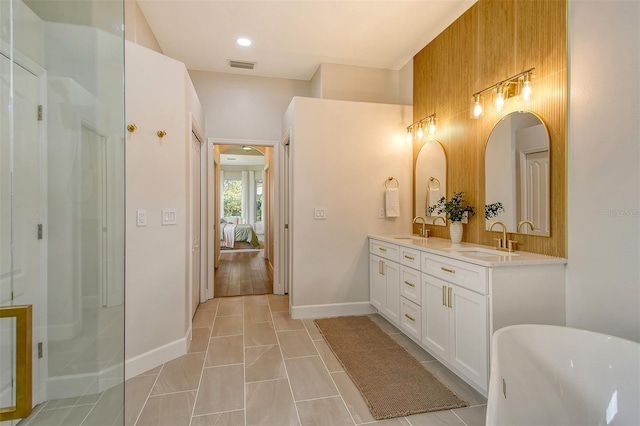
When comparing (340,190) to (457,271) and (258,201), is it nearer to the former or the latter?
(457,271)

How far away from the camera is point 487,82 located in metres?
2.68

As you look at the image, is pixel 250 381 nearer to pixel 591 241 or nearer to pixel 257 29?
pixel 591 241

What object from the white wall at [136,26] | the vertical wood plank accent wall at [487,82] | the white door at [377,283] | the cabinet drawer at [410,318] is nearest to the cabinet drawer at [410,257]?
the cabinet drawer at [410,318]

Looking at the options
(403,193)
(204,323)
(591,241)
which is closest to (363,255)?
(403,193)

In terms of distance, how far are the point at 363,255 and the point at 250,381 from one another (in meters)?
1.90

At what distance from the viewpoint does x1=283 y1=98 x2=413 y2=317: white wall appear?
3.52m

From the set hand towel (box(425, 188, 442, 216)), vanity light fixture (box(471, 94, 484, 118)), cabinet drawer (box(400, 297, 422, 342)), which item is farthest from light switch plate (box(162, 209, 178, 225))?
vanity light fixture (box(471, 94, 484, 118))

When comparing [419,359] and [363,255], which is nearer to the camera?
[419,359]

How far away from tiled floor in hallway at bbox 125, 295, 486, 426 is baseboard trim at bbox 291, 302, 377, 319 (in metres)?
0.33

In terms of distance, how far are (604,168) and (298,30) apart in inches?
114

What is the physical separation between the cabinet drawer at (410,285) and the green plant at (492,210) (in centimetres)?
75

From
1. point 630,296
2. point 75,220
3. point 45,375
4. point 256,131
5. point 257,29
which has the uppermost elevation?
point 257,29

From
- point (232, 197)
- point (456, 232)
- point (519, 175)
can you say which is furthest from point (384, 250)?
point (232, 197)

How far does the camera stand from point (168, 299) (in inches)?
101
